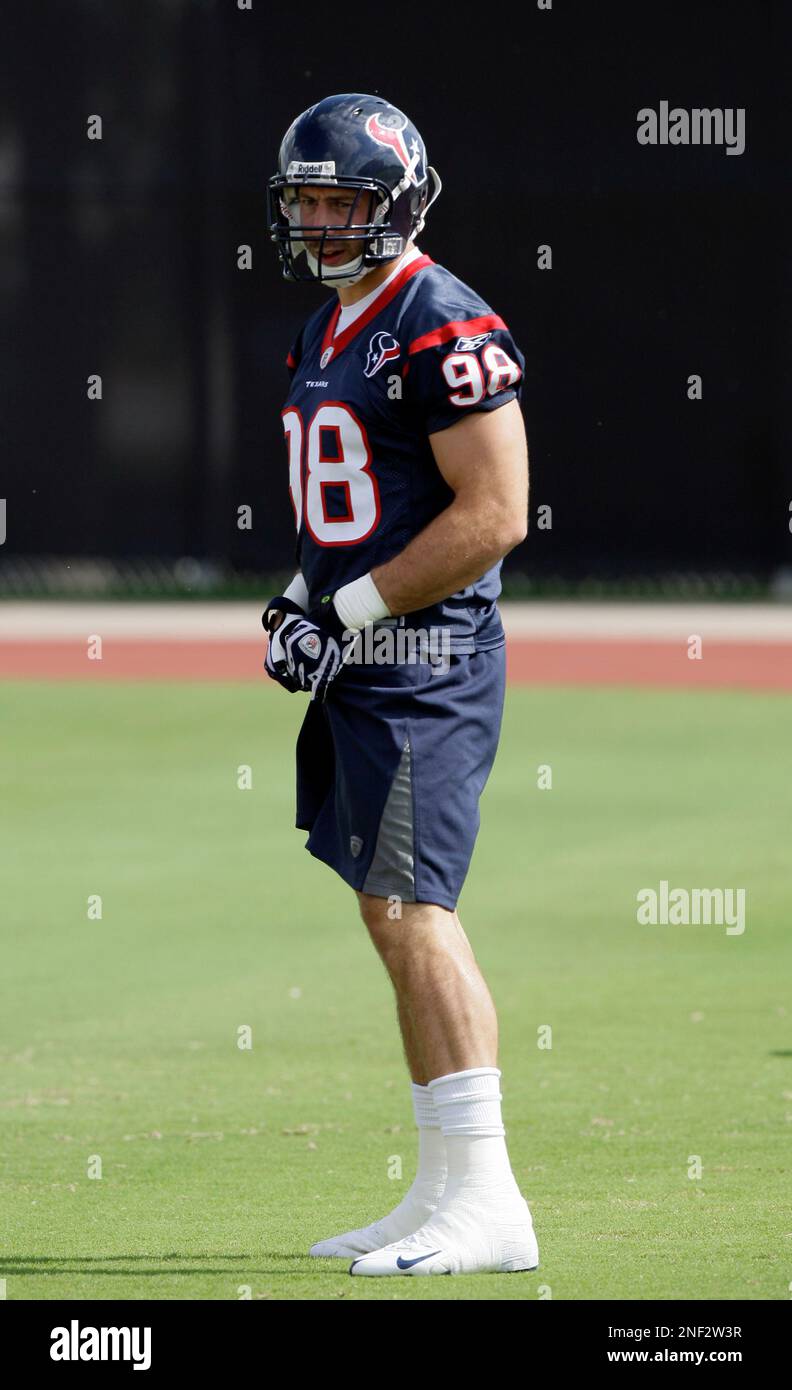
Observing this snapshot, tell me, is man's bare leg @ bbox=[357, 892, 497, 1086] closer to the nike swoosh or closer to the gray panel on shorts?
the gray panel on shorts

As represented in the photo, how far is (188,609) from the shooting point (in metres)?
20.2

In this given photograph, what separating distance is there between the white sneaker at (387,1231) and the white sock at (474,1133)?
147mm

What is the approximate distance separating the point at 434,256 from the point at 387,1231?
17274 mm

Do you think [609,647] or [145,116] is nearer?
[609,647]

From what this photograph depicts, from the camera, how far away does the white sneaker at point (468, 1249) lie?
13.4 feet

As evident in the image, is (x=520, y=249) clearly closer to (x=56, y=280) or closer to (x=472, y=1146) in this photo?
(x=56, y=280)

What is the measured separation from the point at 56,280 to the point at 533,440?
4.99 meters

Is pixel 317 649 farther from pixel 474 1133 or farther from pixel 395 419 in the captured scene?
pixel 474 1133

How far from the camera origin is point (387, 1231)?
432 cm

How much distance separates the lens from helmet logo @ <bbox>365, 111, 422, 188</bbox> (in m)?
4.30
